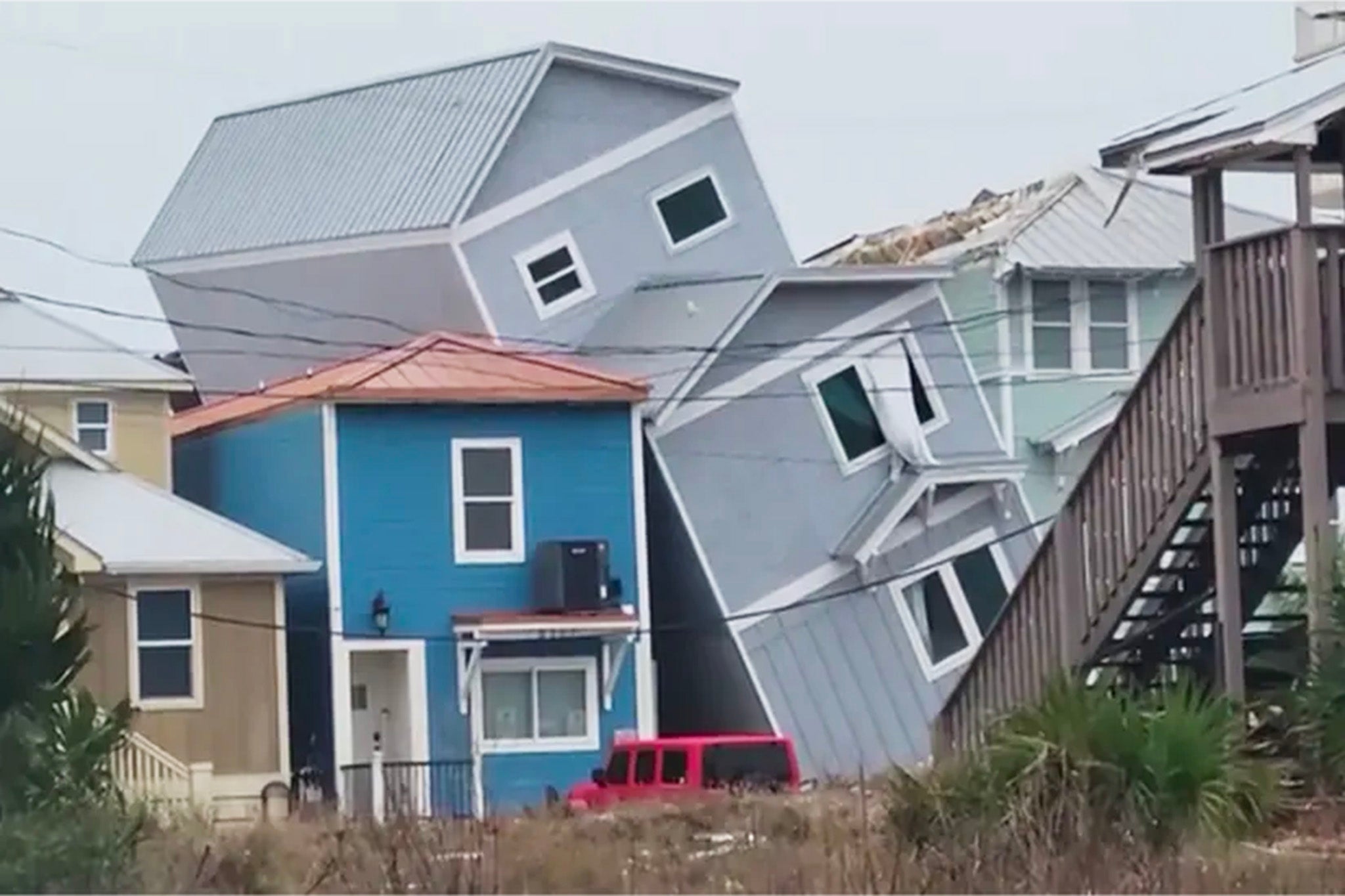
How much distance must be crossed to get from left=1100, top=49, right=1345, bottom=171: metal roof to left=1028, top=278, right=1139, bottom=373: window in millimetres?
20588

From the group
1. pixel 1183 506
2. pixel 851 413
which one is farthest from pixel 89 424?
pixel 1183 506

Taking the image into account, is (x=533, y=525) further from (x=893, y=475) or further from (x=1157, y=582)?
(x=1157, y=582)

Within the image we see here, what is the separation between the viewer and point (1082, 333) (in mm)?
45750

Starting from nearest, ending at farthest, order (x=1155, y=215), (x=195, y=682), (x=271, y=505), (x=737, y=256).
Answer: (x=195, y=682) < (x=271, y=505) < (x=737, y=256) < (x=1155, y=215)

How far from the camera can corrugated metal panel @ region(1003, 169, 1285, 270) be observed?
4522 centimetres

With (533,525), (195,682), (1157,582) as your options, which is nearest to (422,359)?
(533,525)

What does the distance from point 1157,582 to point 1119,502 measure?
107 centimetres

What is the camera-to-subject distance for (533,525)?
3906 cm

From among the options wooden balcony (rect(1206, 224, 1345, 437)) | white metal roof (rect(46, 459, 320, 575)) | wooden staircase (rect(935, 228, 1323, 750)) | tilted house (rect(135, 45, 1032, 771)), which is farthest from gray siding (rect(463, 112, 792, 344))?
wooden balcony (rect(1206, 224, 1345, 437))

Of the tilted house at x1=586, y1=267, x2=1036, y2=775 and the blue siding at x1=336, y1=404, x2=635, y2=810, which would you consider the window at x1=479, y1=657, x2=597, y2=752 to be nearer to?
the blue siding at x1=336, y1=404, x2=635, y2=810

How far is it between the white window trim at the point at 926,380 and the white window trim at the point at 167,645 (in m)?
10.3

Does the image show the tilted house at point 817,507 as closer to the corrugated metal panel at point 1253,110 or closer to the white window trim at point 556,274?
the white window trim at point 556,274

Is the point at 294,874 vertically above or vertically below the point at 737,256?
below

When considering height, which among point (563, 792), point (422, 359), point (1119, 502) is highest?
point (422, 359)
